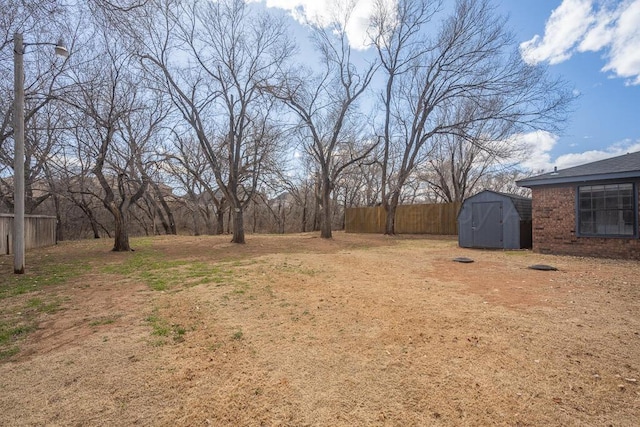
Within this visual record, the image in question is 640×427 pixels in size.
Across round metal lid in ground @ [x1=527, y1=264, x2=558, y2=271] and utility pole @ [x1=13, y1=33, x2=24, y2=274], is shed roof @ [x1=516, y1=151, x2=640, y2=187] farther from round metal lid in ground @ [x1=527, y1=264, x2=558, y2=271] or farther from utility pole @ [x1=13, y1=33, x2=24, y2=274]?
utility pole @ [x1=13, y1=33, x2=24, y2=274]

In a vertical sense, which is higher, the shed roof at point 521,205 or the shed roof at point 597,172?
the shed roof at point 597,172

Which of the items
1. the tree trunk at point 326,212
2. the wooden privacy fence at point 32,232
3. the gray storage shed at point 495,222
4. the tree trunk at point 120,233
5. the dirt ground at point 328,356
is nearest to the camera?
the dirt ground at point 328,356

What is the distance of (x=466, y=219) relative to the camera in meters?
12.5

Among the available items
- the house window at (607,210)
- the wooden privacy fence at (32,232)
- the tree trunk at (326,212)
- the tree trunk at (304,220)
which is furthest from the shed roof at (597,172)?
the tree trunk at (304,220)

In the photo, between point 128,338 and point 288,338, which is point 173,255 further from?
point 288,338

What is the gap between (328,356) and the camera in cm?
288

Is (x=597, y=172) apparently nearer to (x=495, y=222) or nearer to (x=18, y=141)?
(x=495, y=222)

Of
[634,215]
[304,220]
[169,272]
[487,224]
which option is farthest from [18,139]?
[304,220]

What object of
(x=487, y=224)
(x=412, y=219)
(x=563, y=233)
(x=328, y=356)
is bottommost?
(x=328, y=356)

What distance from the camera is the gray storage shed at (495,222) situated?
11391mm

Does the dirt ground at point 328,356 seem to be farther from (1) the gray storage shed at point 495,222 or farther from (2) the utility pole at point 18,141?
(1) the gray storage shed at point 495,222

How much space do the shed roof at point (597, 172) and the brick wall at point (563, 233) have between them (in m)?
0.32

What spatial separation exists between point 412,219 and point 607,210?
1089 cm

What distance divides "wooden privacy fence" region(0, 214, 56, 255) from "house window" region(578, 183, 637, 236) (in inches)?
691
